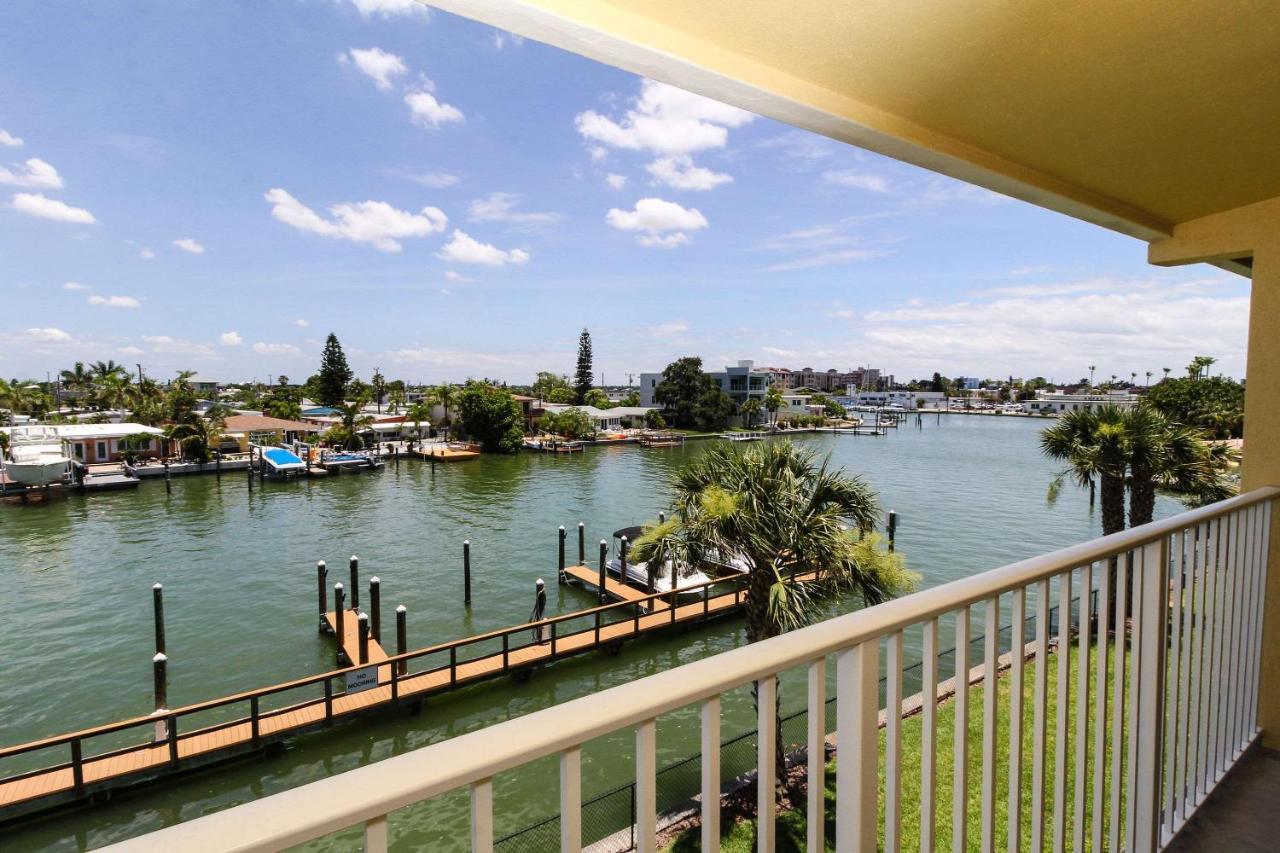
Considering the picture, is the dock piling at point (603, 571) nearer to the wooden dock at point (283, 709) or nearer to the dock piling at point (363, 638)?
the wooden dock at point (283, 709)

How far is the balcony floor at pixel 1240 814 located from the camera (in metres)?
1.84

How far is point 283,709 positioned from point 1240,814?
895cm

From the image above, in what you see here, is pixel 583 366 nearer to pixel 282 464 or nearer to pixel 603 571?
pixel 282 464

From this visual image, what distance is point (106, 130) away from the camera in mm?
22781

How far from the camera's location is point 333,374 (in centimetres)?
5278

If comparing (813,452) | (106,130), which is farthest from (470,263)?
(813,452)

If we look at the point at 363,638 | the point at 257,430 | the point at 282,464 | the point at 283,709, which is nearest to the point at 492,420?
the point at 282,464

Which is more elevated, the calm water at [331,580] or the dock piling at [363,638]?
the dock piling at [363,638]

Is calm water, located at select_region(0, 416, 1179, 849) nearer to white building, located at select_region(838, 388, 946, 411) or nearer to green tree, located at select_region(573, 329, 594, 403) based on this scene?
green tree, located at select_region(573, 329, 594, 403)

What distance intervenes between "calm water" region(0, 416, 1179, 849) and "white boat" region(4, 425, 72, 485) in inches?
95.2

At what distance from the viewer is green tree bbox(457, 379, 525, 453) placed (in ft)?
126

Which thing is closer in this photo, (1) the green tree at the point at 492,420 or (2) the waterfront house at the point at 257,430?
(2) the waterfront house at the point at 257,430

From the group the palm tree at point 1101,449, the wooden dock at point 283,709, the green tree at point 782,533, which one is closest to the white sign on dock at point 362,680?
the wooden dock at point 283,709

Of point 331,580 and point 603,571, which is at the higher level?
point 603,571
